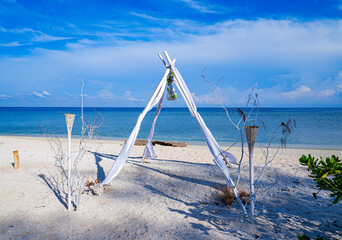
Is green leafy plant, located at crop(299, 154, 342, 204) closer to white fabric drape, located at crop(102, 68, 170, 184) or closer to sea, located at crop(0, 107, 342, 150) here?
sea, located at crop(0, 107, 342, 150)

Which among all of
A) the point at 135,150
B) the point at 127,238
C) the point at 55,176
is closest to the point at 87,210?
the point at 127,238

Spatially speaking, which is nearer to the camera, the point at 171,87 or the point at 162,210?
the point at 162,210

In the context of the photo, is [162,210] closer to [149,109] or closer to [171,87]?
[149,109]

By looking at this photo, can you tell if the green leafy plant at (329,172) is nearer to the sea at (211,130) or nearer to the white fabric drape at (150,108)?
the sea at (211,130)

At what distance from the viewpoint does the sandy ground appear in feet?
11.2

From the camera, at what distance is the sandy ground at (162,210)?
3.40m

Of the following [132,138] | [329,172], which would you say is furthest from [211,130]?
[329,172]

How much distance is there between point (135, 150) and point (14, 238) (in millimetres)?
6294

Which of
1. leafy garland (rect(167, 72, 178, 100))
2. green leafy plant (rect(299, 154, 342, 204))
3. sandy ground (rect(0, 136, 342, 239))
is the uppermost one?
leafy garland (rect(167, 72, 178, 100))

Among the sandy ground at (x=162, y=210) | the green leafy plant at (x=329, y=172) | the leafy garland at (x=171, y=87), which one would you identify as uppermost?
the leafy garland at (x=171, y=87)

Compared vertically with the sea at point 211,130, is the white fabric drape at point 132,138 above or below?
above

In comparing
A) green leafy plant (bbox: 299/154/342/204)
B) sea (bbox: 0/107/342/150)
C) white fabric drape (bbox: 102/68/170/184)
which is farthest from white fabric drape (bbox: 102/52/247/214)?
green leafy plant (bbox: 299/154/342/204)

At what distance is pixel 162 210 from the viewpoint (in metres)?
4.13

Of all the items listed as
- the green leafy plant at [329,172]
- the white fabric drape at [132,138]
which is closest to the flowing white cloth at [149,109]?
the white fabric drape at [132,138]
